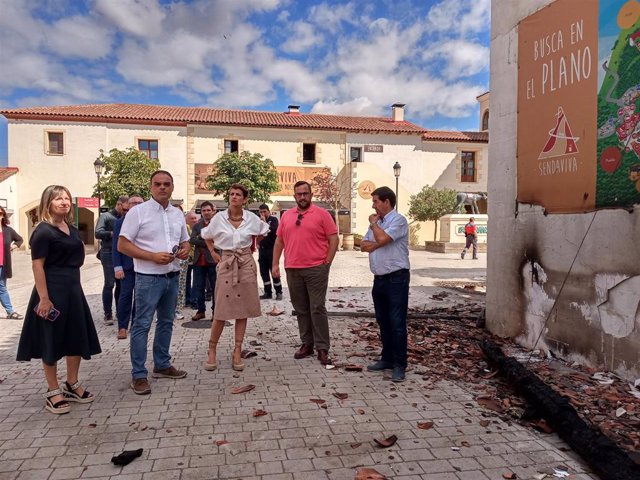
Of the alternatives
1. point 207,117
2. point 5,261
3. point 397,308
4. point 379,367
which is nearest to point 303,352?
point 379,367

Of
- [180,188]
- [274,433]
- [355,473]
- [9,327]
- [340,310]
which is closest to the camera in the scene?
[355,473]

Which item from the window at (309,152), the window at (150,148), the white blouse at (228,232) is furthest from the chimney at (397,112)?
the white blouse at (228,232)

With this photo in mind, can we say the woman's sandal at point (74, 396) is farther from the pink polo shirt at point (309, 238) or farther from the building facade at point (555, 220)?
the building facade at point (555, 220)

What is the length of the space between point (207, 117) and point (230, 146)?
2.64 metres

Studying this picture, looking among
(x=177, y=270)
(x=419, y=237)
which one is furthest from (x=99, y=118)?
(x=177, y=270)

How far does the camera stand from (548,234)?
16.6 ft

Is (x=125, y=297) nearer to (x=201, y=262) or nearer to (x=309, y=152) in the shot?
(x=201, y=262)

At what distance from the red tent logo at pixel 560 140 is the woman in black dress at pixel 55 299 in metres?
4.76

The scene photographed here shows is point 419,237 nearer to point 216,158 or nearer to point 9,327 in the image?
point 216,158

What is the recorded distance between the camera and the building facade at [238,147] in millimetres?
28688

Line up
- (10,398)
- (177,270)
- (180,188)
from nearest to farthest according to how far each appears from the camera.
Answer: (10,398)
(177,270)
(180,188)

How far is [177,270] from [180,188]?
1095 inches

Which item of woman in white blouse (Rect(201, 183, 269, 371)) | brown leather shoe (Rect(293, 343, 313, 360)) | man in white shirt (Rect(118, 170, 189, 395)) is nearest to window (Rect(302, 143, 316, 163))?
brown leather shoe (Rect(293, 343, 313, 360))

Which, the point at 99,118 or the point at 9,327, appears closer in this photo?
the point at 9,327
